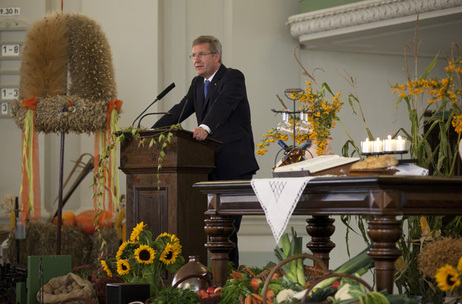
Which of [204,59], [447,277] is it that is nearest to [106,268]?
[204,59]

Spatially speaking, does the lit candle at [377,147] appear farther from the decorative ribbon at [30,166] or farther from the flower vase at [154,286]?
the decorative ribbon at [30,166]

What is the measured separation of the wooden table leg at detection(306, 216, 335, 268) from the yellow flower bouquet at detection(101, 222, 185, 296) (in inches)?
28.8

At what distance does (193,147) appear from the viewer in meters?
4.62

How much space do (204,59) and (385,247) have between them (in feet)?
8.14

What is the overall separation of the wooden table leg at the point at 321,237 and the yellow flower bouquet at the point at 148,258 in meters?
0.73

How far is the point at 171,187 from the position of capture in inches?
179

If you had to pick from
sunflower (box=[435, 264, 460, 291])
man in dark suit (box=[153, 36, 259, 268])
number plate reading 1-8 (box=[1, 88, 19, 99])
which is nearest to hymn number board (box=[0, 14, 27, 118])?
number plate reading 1-8 (box=[1, 88, 19, 99])

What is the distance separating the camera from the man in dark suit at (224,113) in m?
4.86

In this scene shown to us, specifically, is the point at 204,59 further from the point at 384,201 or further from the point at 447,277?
the point at 447,277

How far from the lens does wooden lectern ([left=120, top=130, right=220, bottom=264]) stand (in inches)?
179

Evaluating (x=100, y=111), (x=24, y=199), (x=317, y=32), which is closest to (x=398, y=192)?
(x=100, y=111)

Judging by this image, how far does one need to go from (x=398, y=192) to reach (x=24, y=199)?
143 inches

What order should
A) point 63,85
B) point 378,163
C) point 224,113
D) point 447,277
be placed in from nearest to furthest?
point 447,277
point 378,163
point 224,113
point 63,85

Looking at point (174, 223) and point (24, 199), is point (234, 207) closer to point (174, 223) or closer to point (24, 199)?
point (174, 223)
